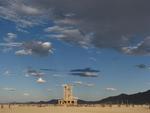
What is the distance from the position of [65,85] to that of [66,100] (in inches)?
242

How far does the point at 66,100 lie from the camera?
13712cm

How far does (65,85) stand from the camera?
459 ft
